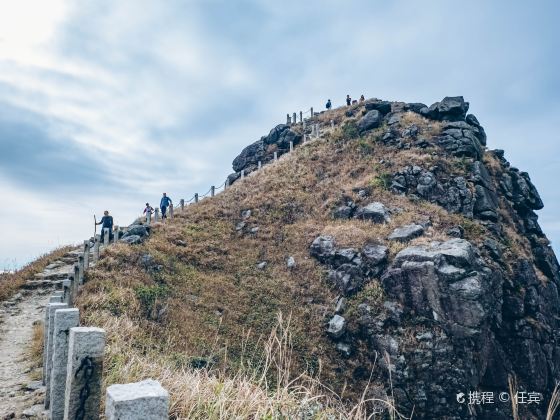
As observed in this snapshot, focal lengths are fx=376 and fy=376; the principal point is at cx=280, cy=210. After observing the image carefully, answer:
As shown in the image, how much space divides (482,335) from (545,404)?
4414 mm

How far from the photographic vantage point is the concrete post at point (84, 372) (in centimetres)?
349

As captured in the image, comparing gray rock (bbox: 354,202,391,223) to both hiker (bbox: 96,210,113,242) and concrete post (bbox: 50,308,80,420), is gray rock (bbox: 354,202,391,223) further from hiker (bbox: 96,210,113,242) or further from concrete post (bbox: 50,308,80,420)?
concrete post (bbox: 50,308,80,420)

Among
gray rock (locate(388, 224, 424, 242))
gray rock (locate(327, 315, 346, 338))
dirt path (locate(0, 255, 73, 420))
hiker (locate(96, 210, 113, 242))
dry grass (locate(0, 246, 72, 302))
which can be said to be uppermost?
hiker (locate(96, 210, 113, 242))

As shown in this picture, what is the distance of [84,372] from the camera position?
139 inches

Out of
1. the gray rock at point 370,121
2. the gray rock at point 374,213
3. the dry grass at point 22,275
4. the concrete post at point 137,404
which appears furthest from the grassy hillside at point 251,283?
the dry grass at point 22,275

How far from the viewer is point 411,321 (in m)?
15.2

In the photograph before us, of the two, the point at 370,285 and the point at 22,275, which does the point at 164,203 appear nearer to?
the point at 22,275

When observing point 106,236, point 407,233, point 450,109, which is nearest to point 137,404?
point 106,236

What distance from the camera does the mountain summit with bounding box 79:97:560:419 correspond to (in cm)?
1324

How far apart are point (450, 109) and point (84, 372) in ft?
111

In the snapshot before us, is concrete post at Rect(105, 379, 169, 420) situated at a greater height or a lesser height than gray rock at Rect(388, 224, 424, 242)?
lesser

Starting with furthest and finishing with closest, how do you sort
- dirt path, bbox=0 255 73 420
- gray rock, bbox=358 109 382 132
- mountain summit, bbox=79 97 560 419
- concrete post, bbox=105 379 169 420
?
gray rock, bbox=358 109 382 132, mountain summit, bbox=79 97 560 419, dirt path, bbox=0 255 73 420, concrete post, bbox=105 379 169 420

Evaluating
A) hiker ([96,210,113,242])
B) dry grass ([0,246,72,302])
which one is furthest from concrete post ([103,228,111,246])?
dry grass ([0,246,72,302])

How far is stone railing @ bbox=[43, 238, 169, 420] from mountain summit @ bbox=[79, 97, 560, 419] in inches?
45.2
